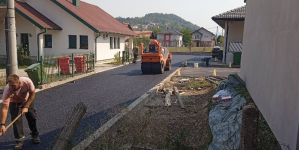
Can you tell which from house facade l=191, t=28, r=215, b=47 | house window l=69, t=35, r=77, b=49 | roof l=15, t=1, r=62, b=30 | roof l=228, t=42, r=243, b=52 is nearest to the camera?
roof l=15, t=1, r=62, b=30

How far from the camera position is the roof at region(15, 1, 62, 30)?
63.8 feet

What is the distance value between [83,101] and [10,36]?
3.19 m

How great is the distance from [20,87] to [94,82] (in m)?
8.32

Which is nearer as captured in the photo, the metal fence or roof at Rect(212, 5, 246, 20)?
the metal fence

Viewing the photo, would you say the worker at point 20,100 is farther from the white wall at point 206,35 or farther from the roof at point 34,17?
the white wall at point 206,35

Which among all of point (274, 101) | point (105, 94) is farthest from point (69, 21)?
point (274, 101)

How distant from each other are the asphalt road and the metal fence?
705 millimetres

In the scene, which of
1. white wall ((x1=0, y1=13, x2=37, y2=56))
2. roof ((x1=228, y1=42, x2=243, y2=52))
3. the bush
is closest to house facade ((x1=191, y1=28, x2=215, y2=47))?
roof ((x1=228, y1=42, x2=243, y2=52))

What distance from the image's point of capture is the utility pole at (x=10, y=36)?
884 centimetres

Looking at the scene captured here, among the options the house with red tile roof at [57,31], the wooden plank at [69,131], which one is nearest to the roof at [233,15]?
the house with red tile roof at [57,31]

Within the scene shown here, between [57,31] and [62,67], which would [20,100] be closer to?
[62,67]

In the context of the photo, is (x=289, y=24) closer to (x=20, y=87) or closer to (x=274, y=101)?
(x=274, y=101)

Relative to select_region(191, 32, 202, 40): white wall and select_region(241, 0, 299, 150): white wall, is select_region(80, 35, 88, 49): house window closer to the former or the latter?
select_region(241, 0, 299, 150): white wall

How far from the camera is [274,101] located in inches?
192
